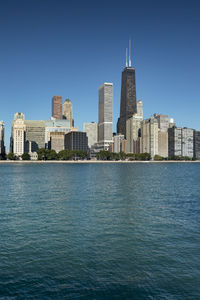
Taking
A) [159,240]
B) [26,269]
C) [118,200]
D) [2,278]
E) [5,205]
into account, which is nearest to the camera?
[2,278]

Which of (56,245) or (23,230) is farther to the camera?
(23,230)

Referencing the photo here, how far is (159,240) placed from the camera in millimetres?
30016

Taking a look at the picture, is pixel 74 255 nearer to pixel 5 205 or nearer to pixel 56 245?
pixel 56 245

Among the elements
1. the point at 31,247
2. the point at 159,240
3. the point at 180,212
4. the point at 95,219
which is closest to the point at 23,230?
the point at 31,247

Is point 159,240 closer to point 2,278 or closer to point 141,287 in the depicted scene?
point 141,287

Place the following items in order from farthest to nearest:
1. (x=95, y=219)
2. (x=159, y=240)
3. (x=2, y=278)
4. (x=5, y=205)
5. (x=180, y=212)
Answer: (x=5, y=205) → (x=180, y=212) → (x=95, y=219) → (x=159, y=240) → (x=2, y=278)

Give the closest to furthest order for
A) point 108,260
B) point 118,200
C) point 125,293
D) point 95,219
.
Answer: point 125,293
point 108,260
point 95,219
point 118,200

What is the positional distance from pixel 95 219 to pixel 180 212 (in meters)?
15.1

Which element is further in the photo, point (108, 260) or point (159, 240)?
point (159, 240)

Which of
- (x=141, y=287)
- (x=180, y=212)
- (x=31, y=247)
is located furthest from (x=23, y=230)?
(x=180, y=212)

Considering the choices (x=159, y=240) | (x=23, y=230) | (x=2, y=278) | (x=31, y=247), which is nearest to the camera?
(x=2, y=278)

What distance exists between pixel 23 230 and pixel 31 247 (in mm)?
6420

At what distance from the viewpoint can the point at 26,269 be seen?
74.8ft

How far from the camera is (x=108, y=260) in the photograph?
80.4 feet
